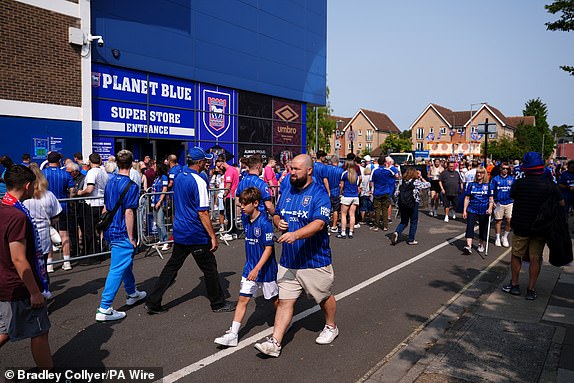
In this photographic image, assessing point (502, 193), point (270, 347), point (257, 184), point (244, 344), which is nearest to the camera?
point (270, 347)

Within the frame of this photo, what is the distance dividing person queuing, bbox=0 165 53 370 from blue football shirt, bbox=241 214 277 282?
Answer: 1.93 metres

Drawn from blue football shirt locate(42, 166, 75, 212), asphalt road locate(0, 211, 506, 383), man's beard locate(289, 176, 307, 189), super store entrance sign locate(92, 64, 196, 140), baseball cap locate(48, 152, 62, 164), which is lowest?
asphalt road locate(0, 211, 506, 383)

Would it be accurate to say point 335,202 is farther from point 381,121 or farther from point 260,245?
point 381,121

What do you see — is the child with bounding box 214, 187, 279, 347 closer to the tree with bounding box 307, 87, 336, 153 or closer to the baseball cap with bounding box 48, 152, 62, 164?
the baseball cap with bounding box 48, 152, 62, 164

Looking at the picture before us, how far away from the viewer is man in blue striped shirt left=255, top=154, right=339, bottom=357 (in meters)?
4.30

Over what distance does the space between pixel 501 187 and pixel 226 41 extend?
14.5 meters

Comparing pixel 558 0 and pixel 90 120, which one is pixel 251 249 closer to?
pixel 90 120

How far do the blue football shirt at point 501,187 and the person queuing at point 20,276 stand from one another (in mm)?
8226

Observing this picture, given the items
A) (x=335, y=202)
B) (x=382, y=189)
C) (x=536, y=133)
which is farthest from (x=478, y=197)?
(x=536, y=133)

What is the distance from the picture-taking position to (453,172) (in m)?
14.5

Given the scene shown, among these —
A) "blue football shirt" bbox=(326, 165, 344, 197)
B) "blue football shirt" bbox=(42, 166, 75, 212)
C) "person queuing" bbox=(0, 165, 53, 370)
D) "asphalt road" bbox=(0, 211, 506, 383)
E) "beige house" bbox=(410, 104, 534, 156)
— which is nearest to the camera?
"person queuing" bbox=(0, 165, 53, 370)

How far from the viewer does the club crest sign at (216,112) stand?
1981 cm

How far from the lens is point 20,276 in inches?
129

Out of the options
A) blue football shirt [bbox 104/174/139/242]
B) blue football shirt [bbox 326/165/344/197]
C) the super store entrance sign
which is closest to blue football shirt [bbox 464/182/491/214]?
blue football shirt [bbox 326/165/344/197]
